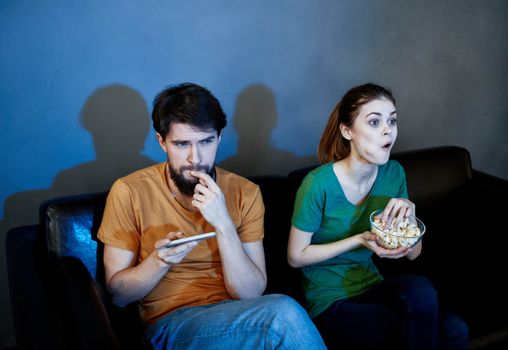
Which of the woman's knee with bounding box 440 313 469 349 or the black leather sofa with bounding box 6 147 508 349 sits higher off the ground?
the black leather sofa with bounding box 6 147 508 349

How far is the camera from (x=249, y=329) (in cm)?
137

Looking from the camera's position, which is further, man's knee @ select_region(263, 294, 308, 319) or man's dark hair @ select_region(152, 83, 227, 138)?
man's dark hair @ select_region(152, 83, 227, 138)

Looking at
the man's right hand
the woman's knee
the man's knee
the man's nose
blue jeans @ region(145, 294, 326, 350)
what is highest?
the man's nose

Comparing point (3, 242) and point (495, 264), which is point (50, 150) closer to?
point (3, 242)

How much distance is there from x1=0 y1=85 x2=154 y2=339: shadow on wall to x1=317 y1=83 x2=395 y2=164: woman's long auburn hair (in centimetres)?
75

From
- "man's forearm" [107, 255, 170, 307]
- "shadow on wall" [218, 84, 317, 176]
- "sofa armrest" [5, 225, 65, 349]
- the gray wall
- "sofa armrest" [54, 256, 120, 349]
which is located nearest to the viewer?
"sofa armrest" [54, 256, 120, 349]

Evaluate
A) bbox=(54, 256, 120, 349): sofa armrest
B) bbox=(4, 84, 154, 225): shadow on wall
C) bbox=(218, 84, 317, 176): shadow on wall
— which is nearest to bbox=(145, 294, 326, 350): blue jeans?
bbox=(54, 256, 120, 349): sofa armrest

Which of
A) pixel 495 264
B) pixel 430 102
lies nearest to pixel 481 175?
pixel 495 264

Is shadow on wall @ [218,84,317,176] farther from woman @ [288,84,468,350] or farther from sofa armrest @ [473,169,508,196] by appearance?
sofa armrest @ [473,169,508,196]

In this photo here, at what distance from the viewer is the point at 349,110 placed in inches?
69.1

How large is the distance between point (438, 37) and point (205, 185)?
175 cm

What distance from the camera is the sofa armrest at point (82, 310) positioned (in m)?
1.22

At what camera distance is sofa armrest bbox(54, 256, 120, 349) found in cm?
122

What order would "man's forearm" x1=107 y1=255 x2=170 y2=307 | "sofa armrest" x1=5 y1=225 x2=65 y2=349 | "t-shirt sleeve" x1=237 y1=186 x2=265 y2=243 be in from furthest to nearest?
"t-shirt sleeve" x1=237 y1=186 x2=265 y2=243, "man's forearm" x1=107 y1=255 x2=170 y2=307, "sofa armrest" x1=5 y1=225 x2=65 y2=349
